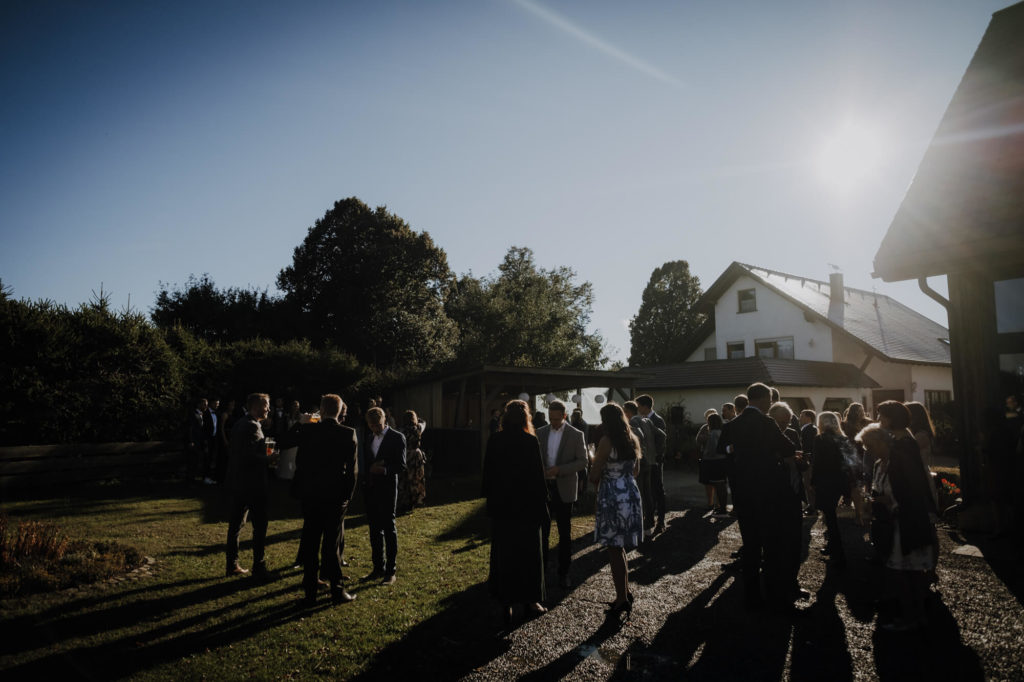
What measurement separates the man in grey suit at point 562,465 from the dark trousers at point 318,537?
2.17 m

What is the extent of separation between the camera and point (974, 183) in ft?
26.7

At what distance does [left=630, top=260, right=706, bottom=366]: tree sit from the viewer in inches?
2045

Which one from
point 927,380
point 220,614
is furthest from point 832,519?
point 927,380

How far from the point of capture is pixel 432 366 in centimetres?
3459

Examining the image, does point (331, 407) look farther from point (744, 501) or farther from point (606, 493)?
point (744, 501)

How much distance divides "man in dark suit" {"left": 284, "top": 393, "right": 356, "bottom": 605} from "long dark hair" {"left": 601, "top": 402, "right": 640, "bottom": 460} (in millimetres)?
2543

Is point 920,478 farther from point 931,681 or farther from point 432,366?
point 432,366

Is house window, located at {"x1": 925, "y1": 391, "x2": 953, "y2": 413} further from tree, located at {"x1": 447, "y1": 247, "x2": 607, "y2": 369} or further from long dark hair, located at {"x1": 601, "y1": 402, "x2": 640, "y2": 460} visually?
long dark hair, located at {"x1": 601, "y1": 402, "x2": 640, "y2": 460}

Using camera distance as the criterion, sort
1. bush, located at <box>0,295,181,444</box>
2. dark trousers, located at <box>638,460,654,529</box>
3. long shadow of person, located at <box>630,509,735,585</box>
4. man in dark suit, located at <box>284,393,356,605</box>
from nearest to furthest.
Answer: man in dark suit, located at <box>284,393,356,605</box>, long shadow of person, located at <box>630,509,735,585</box>, dark trousers, located at <box>638,460,654,529</box>, bush, located at <box>0,295,181,444</box>

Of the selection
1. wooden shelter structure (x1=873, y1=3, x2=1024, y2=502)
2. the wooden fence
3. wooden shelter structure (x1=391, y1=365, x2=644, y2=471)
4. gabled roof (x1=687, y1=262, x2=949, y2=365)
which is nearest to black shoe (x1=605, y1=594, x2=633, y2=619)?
wooden shelter structure (x1=873, y1=3, x2=1024, y2=502)

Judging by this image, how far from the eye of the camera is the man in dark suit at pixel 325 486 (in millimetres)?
5531

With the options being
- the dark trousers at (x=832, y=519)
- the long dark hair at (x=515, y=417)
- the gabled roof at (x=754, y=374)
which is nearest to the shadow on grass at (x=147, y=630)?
the long dark hair at (x=515, y=417)

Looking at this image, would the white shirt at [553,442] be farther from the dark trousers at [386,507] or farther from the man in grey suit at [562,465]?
the dark trousers at [386,507]

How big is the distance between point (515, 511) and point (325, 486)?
6.22 ft
